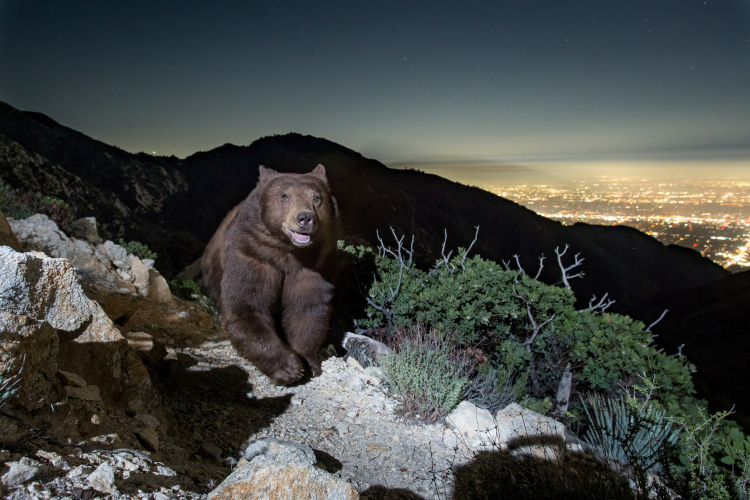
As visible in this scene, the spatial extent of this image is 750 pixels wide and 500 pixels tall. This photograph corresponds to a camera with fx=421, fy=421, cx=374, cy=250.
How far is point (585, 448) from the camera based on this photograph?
341cm

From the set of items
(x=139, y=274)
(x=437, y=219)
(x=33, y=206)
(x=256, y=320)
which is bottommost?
(x=256, y=320)

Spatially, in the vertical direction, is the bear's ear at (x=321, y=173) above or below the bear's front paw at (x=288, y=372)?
above

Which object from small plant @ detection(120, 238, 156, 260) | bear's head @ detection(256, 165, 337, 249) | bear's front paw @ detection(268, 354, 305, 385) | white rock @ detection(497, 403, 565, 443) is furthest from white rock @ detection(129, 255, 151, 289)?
white rock @ detection(497, 403, 565, 443)

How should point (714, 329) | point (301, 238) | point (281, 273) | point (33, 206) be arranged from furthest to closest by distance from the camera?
point (714, 329)
point (33, 206)
point (281, 273)
point (301, 238)

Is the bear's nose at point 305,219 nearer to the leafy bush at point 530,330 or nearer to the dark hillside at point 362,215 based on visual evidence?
the leafy bush at point 530,330

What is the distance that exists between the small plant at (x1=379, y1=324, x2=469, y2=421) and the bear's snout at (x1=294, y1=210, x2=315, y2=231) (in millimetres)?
1572

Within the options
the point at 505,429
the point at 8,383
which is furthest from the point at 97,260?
the point at 505,429

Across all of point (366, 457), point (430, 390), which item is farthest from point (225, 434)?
point (430, 390)

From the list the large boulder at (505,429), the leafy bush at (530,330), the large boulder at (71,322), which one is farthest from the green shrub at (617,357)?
the large boulder at (71,322)

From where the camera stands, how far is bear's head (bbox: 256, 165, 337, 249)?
363 cm

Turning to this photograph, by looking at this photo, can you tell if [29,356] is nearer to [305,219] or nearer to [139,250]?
[305,219]

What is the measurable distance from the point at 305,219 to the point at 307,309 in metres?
1.19

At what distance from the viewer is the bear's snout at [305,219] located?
354 centimetres

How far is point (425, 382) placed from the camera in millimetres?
3832
